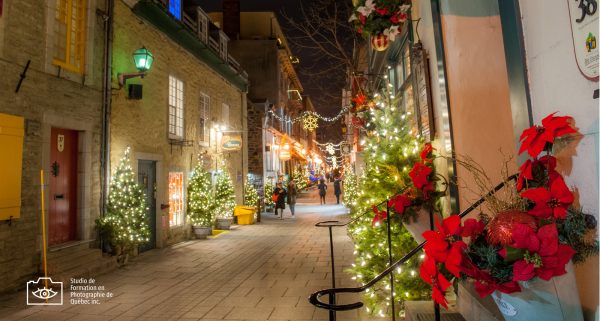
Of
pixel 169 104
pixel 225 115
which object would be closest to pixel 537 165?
pixel 169 104

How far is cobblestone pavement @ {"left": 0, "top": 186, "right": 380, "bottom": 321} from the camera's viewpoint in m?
5.77

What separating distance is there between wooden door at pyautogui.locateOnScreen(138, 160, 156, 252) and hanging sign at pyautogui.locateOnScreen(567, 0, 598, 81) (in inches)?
416

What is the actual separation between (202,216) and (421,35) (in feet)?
32.4

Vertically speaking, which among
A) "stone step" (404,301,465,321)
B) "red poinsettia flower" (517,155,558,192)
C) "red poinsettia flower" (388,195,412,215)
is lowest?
"stone step" (404,301,465,321)

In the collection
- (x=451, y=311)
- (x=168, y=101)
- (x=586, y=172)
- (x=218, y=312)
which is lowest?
(x=218, y=312)

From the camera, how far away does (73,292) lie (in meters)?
6.93

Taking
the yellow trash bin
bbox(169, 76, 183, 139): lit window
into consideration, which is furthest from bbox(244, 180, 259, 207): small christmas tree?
bbox(169, 76, 183, 139): lit window

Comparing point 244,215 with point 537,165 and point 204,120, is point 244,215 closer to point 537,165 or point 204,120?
point 204,120

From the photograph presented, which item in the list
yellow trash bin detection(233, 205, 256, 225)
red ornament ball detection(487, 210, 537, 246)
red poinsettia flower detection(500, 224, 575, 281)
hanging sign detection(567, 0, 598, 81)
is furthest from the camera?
yellow trash bin detection(233, 205, 256, 225)

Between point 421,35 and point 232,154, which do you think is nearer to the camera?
point 421,35

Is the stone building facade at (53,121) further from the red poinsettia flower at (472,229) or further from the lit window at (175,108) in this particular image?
the red poinsettia flower at (472,229)

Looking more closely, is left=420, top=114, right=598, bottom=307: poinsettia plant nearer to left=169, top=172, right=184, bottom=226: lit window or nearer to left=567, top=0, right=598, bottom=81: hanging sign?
left=567, top=0, right=598, bottom=81: hanging sign

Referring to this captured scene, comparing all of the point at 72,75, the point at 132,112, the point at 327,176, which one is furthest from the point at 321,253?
the point at 327,176

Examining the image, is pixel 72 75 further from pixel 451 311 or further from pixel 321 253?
pixel 451 311
